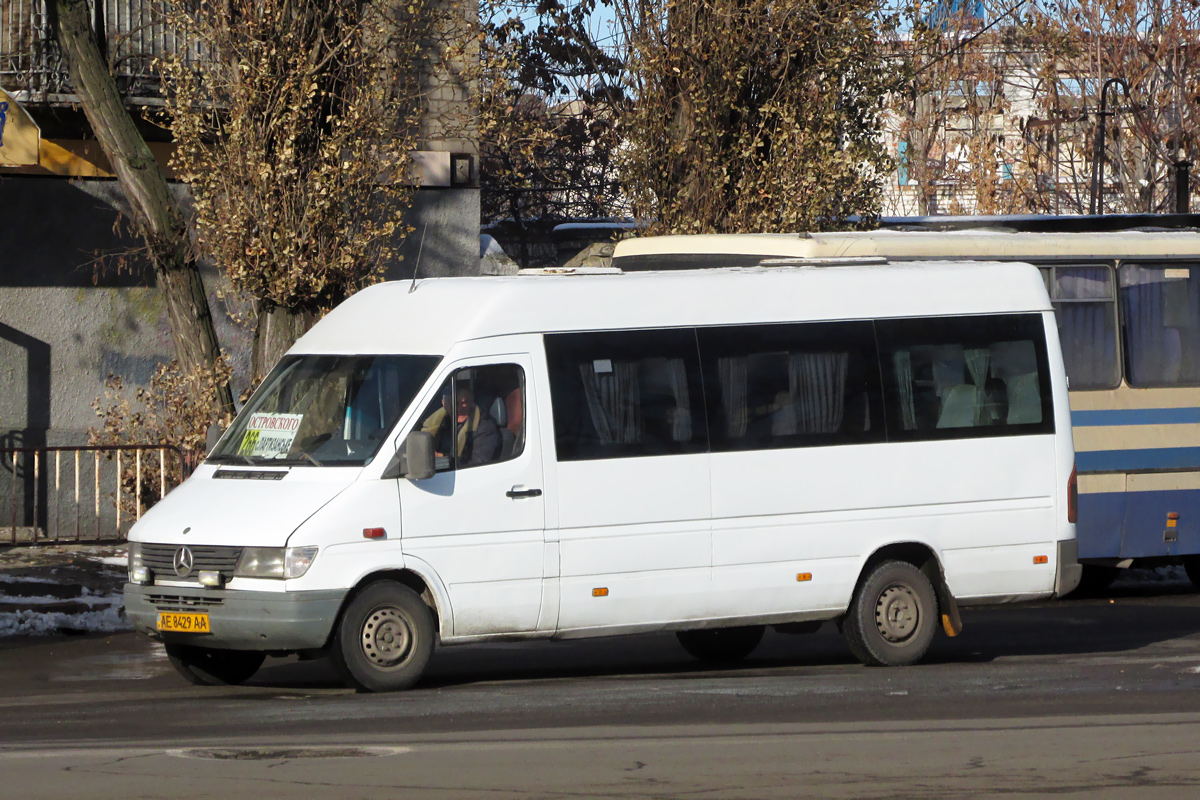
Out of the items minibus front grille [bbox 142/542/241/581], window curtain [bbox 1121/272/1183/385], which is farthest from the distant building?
minibus front grille [bbox 142/542/241/581]

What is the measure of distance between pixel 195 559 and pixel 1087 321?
844 cm

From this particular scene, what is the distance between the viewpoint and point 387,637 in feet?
31.2

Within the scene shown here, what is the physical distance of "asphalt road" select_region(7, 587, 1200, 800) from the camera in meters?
7.06

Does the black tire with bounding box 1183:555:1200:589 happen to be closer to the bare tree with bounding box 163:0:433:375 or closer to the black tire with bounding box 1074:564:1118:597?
the black tire with bounding box 1074:564:1118:597

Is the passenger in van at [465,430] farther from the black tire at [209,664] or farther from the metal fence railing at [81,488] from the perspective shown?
the metal fence railing at [81,488]

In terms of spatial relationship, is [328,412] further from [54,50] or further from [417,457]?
[54,50]

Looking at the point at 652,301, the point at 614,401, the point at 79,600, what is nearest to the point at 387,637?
the point at 614,401

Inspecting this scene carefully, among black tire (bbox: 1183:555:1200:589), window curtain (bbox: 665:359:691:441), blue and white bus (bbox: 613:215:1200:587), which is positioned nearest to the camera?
window curtain (bbox: 665:359:691:441)

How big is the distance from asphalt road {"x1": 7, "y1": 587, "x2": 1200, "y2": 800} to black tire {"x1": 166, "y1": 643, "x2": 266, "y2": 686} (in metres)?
0.21

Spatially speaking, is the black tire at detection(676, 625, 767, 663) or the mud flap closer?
the mud flap

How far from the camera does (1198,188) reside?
127 ft

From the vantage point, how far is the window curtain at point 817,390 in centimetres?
1061

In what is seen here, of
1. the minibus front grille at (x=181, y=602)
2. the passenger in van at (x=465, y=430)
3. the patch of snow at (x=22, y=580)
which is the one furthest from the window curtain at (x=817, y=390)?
the patch of snow at (x=22, y=580)

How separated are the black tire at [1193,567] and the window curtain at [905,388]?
6.09 m
